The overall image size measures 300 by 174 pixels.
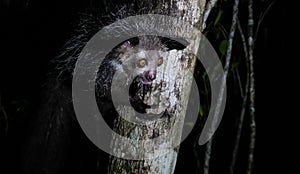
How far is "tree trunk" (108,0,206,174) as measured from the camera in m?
1.60

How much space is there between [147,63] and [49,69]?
0.87 m

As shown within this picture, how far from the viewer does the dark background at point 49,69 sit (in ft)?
8.32

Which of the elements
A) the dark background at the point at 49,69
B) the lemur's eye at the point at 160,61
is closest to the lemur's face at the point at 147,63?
the lemur's eye at the point at 160,61

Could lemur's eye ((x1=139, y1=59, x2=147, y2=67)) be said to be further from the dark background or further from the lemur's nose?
the dark background

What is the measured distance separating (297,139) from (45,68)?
1.64 metres

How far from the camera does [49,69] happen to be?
2.41m

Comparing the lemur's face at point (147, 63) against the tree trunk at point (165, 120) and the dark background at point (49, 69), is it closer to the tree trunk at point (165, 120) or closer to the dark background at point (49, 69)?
the tree trunk at point (165, 120)

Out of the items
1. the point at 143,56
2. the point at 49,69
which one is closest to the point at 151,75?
the point at 143,56

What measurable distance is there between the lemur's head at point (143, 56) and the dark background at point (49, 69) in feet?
2.27

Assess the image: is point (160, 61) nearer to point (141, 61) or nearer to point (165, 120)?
point (141, 61)

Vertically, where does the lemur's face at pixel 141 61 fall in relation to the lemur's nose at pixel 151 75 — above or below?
above

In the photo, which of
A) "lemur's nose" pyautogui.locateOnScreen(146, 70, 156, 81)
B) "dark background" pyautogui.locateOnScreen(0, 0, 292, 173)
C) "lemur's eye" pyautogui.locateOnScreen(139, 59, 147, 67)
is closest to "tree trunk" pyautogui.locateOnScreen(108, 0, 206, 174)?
"lemur's nose" pyautogui.locateOnScreen(146, 70, 156, 81)

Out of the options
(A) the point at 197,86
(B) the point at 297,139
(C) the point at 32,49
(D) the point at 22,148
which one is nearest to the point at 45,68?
(C) the point at 32,49

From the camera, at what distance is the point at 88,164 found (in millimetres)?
3229
